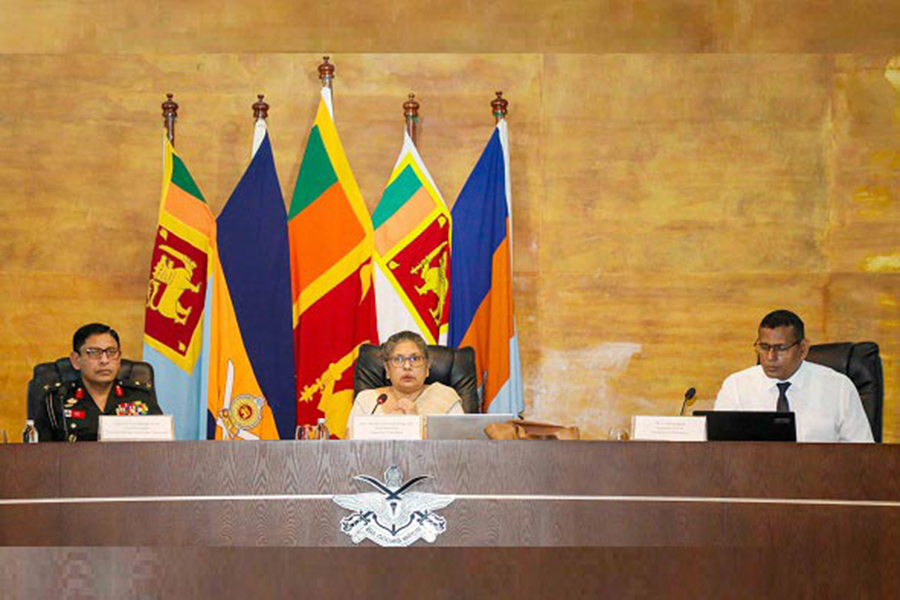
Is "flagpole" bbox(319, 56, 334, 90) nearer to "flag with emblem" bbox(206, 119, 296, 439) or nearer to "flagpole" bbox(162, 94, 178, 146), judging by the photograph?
"flag with emblem" bbox(206, 119, 296, 439)

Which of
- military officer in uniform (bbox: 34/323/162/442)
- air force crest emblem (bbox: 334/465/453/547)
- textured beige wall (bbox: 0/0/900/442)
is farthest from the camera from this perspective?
textured beige wall (bbox: 0/0/900/442)

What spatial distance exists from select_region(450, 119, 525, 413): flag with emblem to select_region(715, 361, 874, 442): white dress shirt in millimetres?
1262

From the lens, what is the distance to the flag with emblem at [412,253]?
5488mm

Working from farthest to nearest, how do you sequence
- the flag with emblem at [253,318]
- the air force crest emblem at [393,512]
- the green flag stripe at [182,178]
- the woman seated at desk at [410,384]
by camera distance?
the green flag stripe at [182,178], the flag with emblem at [253,318], the woman seated at desk at [410,384], the air force crest emblem at [393,512]

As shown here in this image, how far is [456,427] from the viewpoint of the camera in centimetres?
334

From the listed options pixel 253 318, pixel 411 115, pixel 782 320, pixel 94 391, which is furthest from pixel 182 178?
pixel 782 320

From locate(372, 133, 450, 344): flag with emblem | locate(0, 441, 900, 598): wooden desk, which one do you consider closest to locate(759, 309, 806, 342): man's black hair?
locate(0, 441, 900, 598): wooden desk

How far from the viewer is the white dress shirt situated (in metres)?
4.25

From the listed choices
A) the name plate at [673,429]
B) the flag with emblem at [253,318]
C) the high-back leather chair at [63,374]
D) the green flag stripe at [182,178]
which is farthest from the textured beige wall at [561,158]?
the name plate at [673,429]

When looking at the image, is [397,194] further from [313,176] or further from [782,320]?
[782,320]

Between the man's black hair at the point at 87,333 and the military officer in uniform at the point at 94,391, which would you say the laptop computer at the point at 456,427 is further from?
the man's black hair at the point at 87,333

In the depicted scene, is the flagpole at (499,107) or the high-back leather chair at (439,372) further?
the flagpole at (499,107)

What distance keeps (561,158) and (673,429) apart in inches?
112

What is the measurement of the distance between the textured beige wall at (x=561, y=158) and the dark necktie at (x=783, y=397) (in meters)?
1.43
